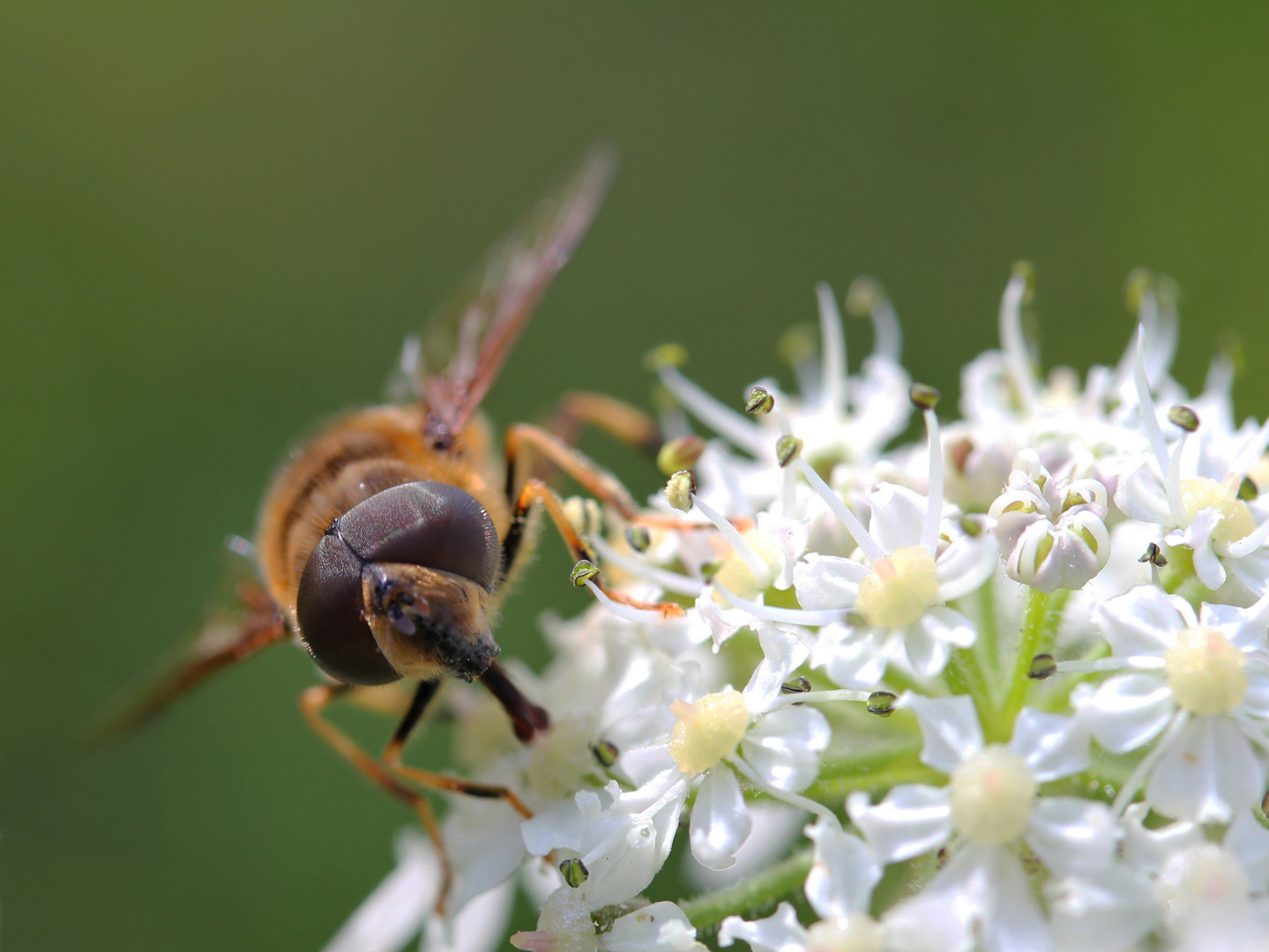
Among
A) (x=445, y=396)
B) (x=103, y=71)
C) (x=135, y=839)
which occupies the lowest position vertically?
(x=135, y=839)

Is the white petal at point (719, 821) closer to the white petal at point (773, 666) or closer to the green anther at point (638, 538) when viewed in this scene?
the white petal at point (773, 666)

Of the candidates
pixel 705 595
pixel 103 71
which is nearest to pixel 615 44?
pixel 103 71

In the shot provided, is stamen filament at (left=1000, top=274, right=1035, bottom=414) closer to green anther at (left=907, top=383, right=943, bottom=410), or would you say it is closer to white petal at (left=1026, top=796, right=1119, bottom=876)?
green anther at (left=907, top=383, right=943, bottom=410)

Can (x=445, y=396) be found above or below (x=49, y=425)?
above

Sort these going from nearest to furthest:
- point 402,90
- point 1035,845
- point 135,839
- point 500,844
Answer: point 1035,845
point 500,844
point 135,839
point 402,90

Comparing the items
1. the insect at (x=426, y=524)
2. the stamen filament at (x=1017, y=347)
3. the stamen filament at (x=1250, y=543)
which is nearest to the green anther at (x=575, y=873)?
the insect at (x=426, y=524)

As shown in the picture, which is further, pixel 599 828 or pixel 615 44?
pixel 615 44

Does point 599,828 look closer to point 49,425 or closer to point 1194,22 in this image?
point 49,425

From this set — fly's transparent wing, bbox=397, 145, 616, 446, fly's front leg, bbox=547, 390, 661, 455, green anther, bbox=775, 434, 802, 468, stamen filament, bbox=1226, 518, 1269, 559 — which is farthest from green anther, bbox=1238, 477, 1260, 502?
fly's front leg, bbox=547, 390, 661, 455
